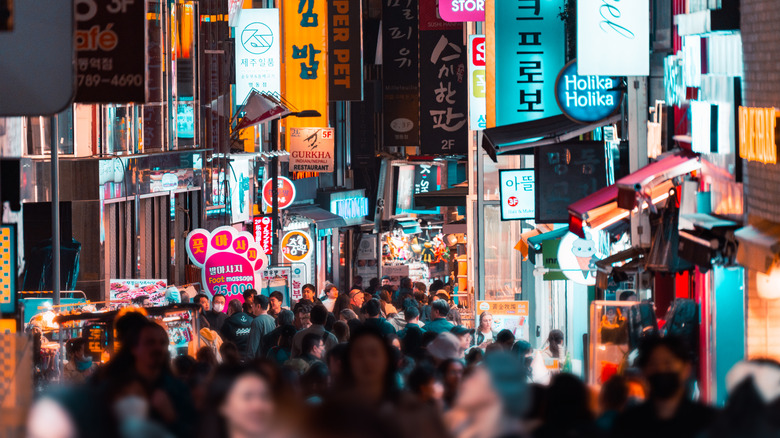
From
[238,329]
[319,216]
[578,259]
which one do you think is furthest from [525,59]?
[319,216]

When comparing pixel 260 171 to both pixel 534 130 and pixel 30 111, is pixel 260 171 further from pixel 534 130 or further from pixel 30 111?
pixel 30 111

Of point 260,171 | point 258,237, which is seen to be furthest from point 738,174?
point 260,171

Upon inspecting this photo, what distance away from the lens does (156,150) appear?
28016 millimetres

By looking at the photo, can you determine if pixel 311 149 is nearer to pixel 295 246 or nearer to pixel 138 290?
pixel 295 246

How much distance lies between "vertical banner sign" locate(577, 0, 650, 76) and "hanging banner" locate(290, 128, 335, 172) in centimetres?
2065

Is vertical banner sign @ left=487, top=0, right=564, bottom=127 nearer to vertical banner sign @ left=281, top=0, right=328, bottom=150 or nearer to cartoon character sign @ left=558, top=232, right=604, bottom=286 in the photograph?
cartoon character sign @ left=558, top=232, right=604, bottom=286

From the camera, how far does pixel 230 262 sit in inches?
781

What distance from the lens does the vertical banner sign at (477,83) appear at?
2634 centimetres

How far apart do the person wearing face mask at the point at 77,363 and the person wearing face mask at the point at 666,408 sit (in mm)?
7510

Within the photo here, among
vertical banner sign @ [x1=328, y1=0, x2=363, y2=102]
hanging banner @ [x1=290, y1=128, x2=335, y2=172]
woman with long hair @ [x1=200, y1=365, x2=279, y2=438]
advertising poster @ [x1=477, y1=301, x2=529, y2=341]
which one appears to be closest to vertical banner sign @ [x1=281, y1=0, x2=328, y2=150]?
vertical banner sign @ [x1=328, y1=0, x2=363, y2=102]

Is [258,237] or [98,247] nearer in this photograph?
[98,247]

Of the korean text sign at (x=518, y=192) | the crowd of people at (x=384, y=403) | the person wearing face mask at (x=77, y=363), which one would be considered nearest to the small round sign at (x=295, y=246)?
the korean text sign at (x=518, y=192)

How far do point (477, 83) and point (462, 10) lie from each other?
2.52m

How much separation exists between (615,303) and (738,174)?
6.48 feet
